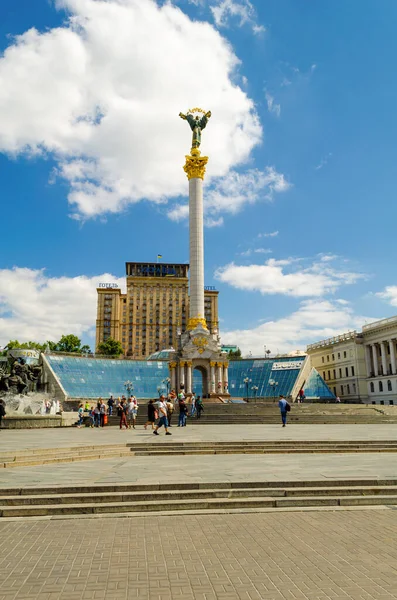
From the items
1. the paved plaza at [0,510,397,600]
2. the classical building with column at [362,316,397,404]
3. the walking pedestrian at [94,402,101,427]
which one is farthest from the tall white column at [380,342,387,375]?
the paved plaza at [0,510,397,600]

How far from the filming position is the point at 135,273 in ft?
505

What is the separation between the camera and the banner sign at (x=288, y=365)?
7606 cm

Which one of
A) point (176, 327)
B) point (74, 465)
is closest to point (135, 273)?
point (176, 327)

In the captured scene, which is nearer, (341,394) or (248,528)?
(248,528)

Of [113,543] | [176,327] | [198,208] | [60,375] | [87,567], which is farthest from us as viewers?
[176,327]

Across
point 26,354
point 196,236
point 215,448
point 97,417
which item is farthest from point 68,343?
point 215,448

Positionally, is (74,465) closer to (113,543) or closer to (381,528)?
(113,543)

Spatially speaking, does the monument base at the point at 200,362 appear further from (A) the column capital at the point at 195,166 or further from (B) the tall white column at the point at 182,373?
(A) the column capital at the point at 195,166

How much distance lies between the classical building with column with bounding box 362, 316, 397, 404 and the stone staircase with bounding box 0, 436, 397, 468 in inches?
2495

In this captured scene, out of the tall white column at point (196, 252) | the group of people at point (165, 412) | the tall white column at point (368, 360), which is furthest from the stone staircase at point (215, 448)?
the tall white column at point (368, 360)

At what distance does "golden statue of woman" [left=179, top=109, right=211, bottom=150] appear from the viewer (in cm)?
6231

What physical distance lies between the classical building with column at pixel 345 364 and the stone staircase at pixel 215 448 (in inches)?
2706

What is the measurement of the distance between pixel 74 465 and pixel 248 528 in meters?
7.45

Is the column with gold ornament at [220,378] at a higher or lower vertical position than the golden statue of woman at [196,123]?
lower
